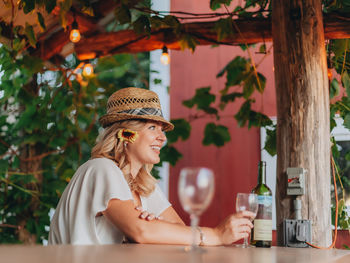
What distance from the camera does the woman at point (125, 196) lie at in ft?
A: 4.91

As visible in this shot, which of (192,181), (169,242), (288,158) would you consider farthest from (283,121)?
(192,181)

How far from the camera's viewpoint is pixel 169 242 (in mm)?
1473

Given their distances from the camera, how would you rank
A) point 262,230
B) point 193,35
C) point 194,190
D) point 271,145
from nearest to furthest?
1. point 194,190
2. point 262,230
3. point 271,145
4. point 193,35

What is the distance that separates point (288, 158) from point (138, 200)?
737 millimetres

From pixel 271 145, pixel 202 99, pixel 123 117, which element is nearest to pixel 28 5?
pixel 123 117

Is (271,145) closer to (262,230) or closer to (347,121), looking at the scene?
(347,121)

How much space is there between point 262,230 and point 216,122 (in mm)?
2594

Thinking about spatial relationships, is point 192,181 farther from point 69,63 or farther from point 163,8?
point 163,8

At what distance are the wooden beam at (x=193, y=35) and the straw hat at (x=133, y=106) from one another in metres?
0.76

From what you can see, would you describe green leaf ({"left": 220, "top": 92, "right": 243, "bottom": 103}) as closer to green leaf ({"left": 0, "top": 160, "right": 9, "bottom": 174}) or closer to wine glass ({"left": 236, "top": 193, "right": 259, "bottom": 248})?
green leaf ({"left": 0, "top": 160, "right": 9, "bottom": 174})

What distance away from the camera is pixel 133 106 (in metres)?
1.89

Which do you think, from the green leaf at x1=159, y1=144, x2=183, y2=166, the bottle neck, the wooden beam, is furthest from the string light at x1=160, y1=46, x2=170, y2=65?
the bottle neck

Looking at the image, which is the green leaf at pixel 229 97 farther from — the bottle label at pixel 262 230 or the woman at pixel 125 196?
the bottle label at pixel 262 230

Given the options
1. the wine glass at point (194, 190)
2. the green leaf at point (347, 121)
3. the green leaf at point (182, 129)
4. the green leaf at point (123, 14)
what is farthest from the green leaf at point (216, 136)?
the wine glass at point (194, 190)
